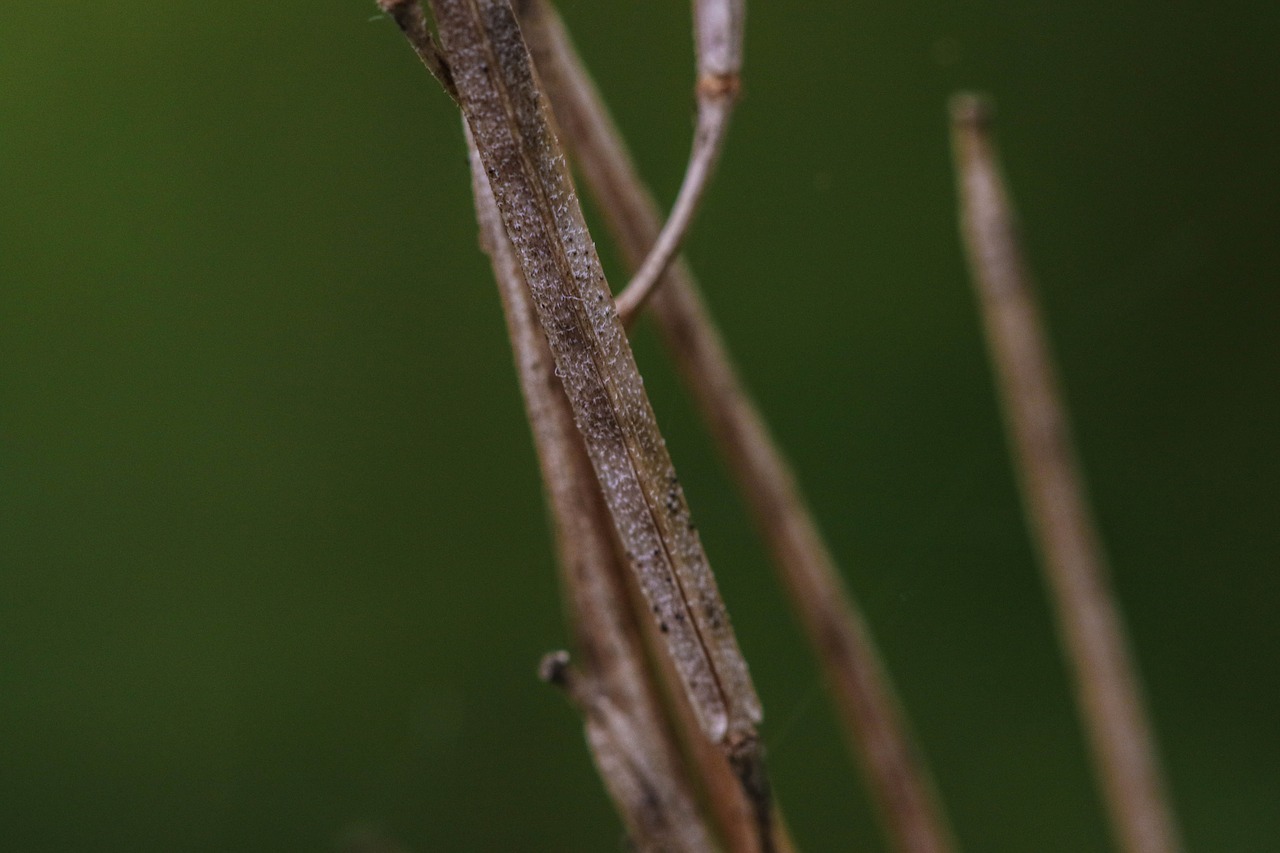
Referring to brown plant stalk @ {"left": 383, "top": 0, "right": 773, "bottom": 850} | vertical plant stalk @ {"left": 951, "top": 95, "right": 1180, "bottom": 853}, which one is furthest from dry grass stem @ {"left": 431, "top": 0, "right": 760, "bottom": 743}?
vertical plant stalk @ {"left": 951, "top": 95, "right": 1180, "bottom": 853}

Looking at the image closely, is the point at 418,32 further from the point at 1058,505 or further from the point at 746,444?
the point at 1058,505

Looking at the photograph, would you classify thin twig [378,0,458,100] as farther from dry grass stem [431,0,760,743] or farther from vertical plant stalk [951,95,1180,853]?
vertical plant stalk [951,95,1180,853]

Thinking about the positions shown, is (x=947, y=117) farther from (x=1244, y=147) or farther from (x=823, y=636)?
(x=823, y=636)

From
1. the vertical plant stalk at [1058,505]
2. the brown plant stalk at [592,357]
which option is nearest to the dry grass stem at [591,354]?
the brown plant stalk at [592,357]

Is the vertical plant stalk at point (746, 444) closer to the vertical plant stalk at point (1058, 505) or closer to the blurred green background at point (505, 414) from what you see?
the vertical plant stalk at point (1058, 505)

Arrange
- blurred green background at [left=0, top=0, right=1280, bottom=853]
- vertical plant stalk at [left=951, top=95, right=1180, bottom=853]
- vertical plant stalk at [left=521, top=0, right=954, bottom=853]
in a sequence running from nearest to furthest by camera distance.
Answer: vertical plant stalk at [left=521, top=0, right=954, bottom=853] < vertical plant stalk at [left=951, top=95, right=1180, bottom=853] < blurred green background at [left=0, top=0, right=1280, bottom=853]

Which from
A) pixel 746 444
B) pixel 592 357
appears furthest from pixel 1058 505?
pixel 592 357

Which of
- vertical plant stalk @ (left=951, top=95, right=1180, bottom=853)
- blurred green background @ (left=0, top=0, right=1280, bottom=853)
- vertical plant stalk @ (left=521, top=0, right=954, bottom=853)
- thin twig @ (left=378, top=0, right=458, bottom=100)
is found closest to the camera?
thin twig @ (left=378, top=0, right=458, bottom=100)
